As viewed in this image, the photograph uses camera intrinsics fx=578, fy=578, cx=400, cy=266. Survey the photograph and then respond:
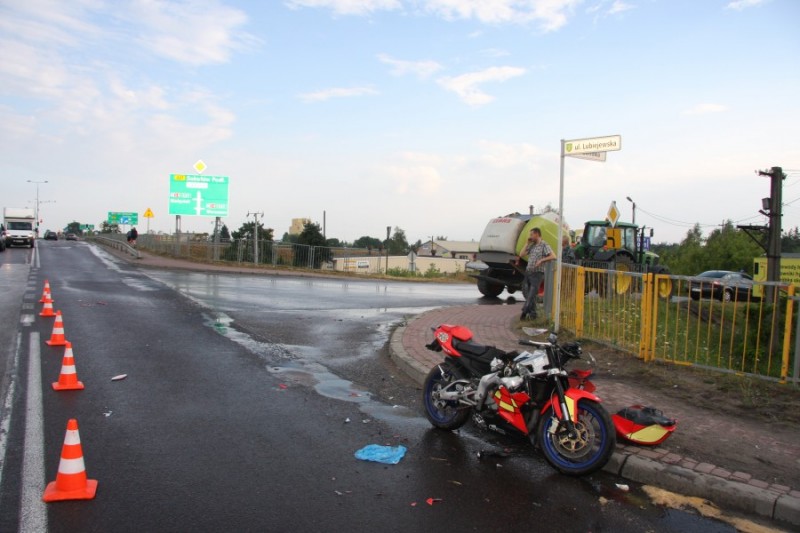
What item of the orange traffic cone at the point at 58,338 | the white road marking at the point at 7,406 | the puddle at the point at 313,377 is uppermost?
the orange traffic cone at the point at 58,338

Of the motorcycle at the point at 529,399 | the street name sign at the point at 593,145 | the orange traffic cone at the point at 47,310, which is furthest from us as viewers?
the orange traffic cone at the point at 47,310

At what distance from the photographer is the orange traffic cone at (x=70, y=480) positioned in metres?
3.83

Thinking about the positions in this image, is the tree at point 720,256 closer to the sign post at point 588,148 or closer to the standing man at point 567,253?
the standing man at point 567,253

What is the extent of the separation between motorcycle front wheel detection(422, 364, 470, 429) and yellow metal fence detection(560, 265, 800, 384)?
3505mm

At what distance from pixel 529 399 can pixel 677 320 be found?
4.32 metres

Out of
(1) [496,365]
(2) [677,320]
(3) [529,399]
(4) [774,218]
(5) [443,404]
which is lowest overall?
(5) [443,404]

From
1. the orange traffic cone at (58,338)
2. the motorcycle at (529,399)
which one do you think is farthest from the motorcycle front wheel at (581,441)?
the orange traffic cone at (58,338)

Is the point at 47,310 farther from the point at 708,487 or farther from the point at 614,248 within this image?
the point at 614,248

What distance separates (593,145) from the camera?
8.73 meters

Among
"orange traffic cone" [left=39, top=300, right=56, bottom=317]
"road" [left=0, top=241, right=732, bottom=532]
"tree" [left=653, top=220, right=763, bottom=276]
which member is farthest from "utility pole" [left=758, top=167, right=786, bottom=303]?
"tree" [left=653, top=220, right=763, bottom=276]

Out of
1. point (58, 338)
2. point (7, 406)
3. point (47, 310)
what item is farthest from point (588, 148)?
point (47, 310)

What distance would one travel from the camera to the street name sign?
27.5ft

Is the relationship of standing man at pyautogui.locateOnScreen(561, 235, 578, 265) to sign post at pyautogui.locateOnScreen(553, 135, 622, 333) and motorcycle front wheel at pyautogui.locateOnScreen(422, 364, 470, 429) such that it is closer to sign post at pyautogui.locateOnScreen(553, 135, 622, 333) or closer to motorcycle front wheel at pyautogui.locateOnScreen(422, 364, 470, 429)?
sign post at pyautogui.locateOnScreen(553, 135, 622, 333)

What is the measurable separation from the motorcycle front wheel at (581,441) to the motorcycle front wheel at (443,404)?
97 centimetres
